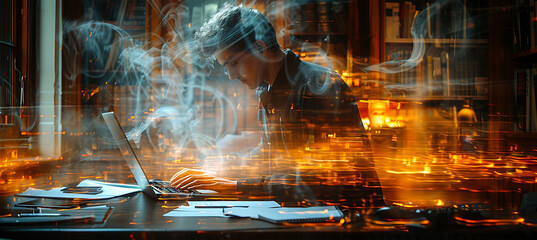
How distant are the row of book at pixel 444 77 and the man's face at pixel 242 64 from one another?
4.33 ft

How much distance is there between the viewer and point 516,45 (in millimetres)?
2557

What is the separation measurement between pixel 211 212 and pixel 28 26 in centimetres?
196

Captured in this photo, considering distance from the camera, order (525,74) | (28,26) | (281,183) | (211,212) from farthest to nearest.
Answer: (525,74) < (28,26) < (281,183) < (211,212)

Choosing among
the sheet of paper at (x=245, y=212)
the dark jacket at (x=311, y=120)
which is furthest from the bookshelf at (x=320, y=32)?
the sheet of paper at (x=245, y=212)

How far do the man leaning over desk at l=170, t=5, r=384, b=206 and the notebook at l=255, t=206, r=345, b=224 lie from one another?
7.8 inches

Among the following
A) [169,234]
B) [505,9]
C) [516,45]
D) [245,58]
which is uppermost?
[505,9]

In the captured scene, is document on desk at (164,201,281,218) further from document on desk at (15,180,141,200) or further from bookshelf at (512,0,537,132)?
bookshelf at (512,0,537,132)

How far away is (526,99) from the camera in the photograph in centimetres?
251

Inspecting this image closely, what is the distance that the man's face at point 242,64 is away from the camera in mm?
1737

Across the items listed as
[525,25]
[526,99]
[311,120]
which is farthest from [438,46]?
[311,120]

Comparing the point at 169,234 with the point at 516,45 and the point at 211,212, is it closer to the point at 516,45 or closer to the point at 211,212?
the point at 211,212

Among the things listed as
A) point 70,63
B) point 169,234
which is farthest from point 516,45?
point 70,63

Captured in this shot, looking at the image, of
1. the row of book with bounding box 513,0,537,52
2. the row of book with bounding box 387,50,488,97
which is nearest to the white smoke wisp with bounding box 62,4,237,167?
the row of book with bounding box 387,50,488,97

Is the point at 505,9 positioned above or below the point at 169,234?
above
